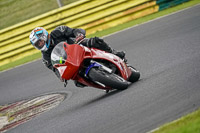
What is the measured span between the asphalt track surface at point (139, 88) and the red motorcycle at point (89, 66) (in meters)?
0.29

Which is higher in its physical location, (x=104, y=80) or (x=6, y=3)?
(x=6, y=3)

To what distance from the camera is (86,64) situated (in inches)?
274

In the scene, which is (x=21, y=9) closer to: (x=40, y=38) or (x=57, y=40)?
(x=57, y=40)

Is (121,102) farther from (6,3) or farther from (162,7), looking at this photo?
(6,3)

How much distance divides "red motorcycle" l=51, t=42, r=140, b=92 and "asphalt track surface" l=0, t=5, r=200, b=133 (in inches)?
11.5

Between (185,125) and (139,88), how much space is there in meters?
2.53

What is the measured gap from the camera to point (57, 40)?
7.76m

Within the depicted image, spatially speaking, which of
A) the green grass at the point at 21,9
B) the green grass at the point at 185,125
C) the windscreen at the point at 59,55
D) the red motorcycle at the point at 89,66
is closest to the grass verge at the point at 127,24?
the green grass at the point at 21,9

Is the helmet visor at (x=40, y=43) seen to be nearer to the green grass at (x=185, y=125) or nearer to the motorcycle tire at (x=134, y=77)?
the motorcycle tire at (x=134, y=77)

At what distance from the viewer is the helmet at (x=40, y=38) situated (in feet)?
23.8

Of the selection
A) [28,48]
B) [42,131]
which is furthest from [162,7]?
[42,131]

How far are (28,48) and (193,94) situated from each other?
9.52 meters

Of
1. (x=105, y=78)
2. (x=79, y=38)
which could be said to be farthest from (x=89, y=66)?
(x=79, y=38)

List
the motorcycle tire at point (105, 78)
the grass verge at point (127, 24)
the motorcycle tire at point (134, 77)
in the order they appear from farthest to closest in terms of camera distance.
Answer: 1. the grass verge at point (127, 24)
2. the motorcycle tire at point (134, 77)
3. the motorcycle tire at point (105, 78)
